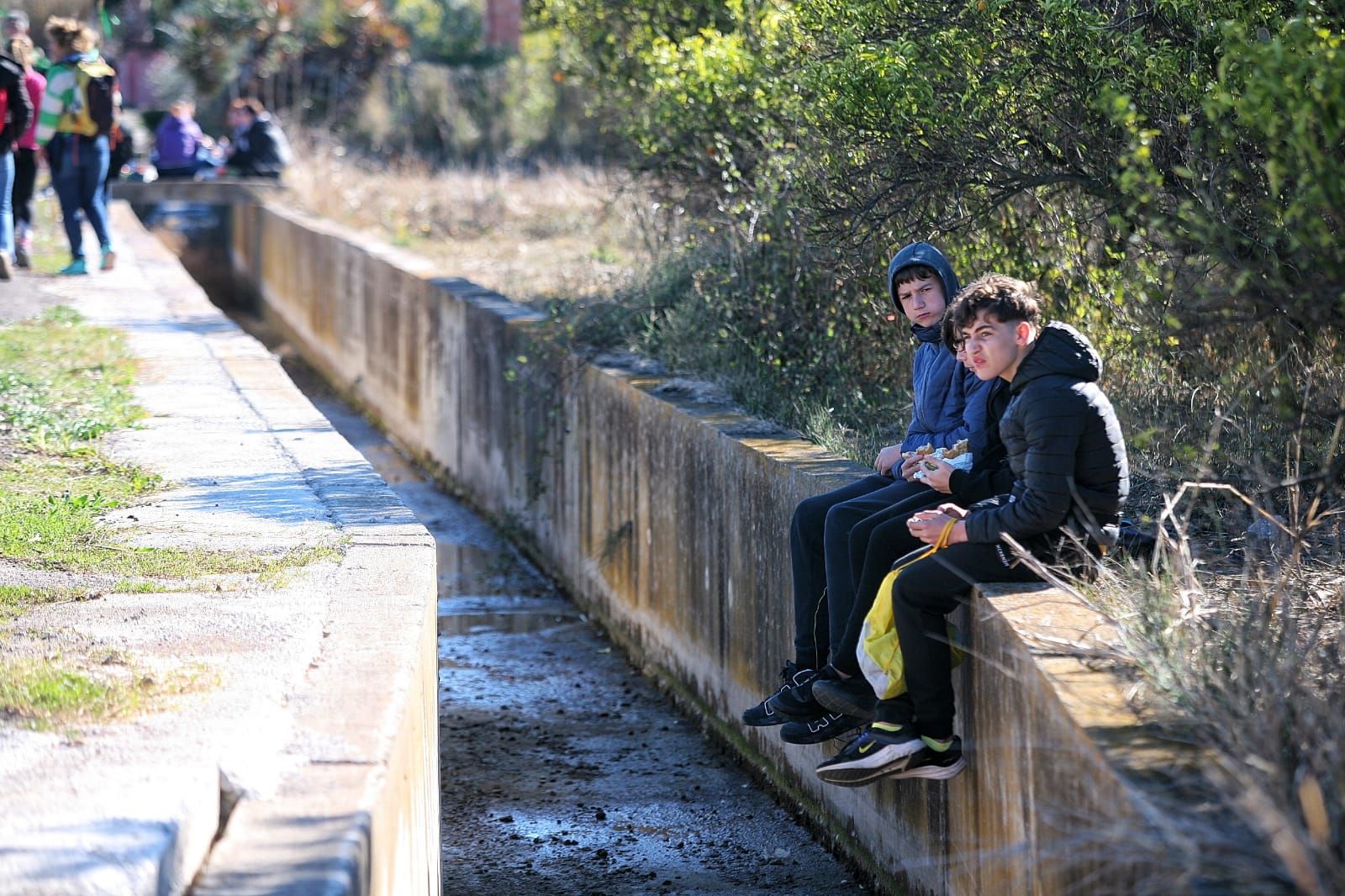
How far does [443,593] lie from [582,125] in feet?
41.1

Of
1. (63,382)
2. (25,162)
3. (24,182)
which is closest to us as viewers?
(63,382)

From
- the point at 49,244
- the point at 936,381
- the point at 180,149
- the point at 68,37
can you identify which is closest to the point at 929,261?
the point at 936,381

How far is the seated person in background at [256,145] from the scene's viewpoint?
21.8m

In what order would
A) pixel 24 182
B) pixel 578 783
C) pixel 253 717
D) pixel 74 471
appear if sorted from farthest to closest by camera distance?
pixel 24 182 < pixel 578 783 < pixel 74 471 < pixel 253 717

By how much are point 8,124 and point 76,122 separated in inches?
24.9

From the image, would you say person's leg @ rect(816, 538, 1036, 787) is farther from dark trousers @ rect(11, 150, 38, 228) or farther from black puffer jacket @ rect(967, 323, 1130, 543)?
dark trousers @ rect(11, 150, 38, 228)

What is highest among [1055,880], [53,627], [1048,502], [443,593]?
[1048,502]

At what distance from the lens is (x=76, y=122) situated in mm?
13234

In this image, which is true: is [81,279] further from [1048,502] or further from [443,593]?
[1048,502]

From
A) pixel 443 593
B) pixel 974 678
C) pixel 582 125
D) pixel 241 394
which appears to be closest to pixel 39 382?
pixel 241 394

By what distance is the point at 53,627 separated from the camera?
4.99 meters

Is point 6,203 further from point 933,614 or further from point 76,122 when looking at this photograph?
point 933,614

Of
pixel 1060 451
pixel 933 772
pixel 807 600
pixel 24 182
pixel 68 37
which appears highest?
pixel 68 37


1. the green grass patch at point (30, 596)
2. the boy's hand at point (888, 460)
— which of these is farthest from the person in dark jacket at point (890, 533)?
the green grass patch at point (30, 596)
